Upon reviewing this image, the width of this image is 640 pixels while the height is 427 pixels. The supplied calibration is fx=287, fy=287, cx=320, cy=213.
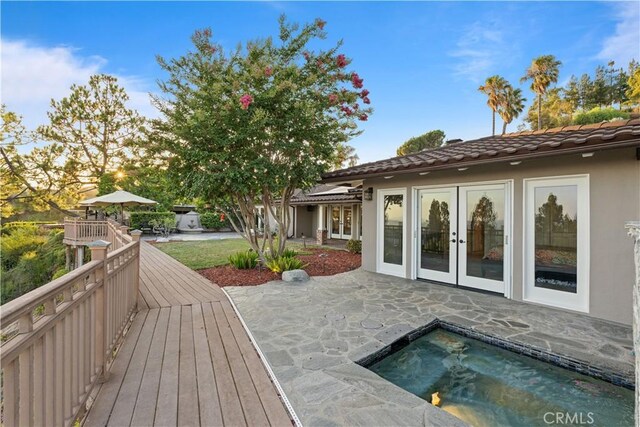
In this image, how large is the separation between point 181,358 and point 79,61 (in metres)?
10.1

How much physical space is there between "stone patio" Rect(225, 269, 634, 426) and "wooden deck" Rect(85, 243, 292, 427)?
0.81 feet

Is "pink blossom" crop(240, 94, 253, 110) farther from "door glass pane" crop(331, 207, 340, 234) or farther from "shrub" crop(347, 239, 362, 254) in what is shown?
"door glass pane" crop(331, 207, 340, 234)

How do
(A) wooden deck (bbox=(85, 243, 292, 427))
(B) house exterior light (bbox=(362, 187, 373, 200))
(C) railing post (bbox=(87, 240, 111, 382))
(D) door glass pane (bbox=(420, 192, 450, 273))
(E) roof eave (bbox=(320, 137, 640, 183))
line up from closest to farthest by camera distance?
(A) wooden deck (bbox=(85, 243, 292, 427))
(C) railing post (bbox=(87, 240, 111, 382))
(E) roof eave (bbox=(320, 137, 640, 183))
(D) door glass pane (bbox=(420, 192, 450, 273))
(B) house exterior light (bbox=(362, 187, 373, 200))

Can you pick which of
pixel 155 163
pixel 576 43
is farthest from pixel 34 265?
pixel 576 43

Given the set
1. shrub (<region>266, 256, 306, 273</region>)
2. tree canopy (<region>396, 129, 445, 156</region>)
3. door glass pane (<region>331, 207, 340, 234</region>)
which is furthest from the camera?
tree canopy (<region>396, 129, 445, 156</region>)

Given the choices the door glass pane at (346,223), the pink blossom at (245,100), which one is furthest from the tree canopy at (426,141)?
the pink blossom at (245,100)

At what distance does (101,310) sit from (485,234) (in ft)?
20.3

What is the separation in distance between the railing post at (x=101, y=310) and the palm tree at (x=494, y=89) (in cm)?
2940

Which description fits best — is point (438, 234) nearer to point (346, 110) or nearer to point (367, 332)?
point (367, 332)

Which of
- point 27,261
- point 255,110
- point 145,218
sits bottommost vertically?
point 27,261

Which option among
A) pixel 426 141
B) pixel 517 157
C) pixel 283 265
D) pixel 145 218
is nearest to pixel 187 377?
pixel 283 265

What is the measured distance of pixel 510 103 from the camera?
24.6m

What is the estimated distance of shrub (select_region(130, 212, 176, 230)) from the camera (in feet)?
64.7

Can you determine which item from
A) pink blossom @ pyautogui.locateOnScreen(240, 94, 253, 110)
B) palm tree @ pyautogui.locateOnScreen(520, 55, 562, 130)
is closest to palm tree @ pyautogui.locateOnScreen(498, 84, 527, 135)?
palm tree @ pyautogui.locateOnScreen(520, 55, 562, 130)
